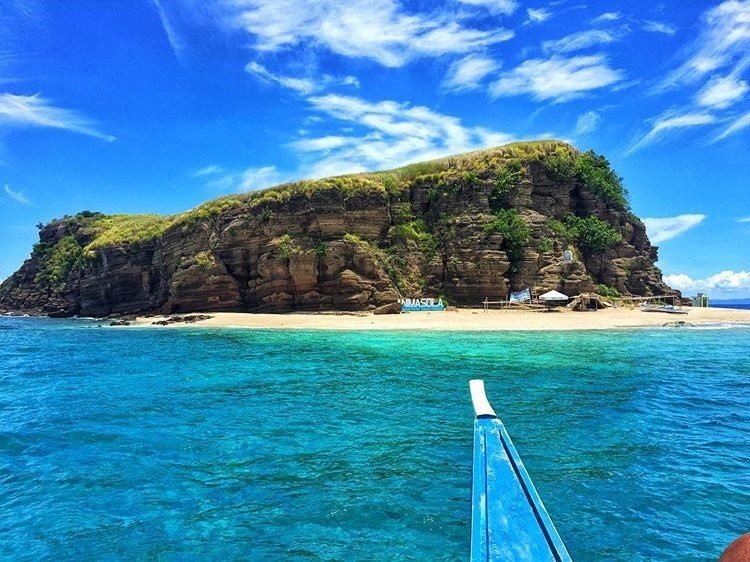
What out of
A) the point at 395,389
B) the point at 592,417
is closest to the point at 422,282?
the point at 395,389

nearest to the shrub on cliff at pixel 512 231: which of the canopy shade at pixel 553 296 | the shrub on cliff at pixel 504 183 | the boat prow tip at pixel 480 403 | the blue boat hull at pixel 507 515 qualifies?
the shrub on cliff at pixel 504 183

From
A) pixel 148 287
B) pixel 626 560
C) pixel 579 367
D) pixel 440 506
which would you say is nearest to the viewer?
pixel 626 560

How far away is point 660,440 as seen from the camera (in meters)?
8.80

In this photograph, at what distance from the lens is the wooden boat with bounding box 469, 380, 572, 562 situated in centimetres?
373

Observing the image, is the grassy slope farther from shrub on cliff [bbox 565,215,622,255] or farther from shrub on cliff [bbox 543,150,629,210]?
shrub on cliff [bbox 565,215,622,255]

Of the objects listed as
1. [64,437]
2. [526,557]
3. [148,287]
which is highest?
[148,287]

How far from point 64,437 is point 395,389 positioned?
25.6 feet

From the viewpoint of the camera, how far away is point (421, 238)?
151ft

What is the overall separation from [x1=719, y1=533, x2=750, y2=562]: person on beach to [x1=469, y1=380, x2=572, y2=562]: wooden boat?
81.0 inches

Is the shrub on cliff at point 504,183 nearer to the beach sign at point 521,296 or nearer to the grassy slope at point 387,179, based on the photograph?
the grassy slope at point 387,179

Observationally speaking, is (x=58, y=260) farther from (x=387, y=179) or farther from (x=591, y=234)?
(x=591, y=234)

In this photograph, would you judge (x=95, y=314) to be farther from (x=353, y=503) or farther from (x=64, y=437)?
(x=353, y=503)

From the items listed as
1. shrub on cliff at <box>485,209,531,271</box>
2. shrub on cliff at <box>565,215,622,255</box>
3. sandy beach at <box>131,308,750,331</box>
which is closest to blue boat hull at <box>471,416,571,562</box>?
sandy beach at <box>131,308,750,331</box>

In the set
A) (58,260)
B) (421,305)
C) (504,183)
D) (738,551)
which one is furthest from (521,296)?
(58,260)
